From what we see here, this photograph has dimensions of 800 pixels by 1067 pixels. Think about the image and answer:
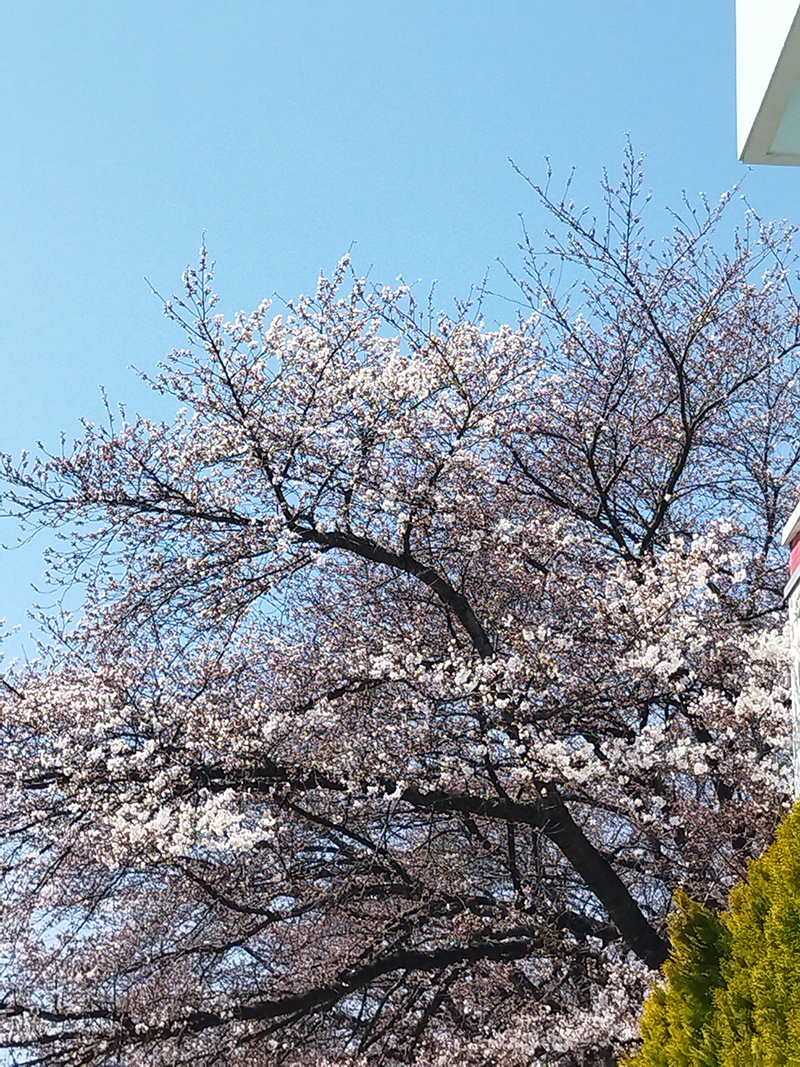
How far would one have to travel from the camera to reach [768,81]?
589 cm

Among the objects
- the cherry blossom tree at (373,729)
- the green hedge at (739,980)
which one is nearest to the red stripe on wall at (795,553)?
the cherry blossom tree at (373,729)

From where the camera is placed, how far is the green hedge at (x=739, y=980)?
3.04m

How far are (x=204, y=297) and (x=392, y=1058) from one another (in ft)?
19.4

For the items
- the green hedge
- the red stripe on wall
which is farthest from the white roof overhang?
the green hedge

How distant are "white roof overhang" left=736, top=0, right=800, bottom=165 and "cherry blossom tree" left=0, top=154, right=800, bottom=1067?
2577 millimetres

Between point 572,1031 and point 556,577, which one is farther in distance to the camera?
point 556,577

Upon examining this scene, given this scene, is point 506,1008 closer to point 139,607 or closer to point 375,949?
point 375,949

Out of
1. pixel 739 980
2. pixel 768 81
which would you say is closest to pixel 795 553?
pixel 768 81

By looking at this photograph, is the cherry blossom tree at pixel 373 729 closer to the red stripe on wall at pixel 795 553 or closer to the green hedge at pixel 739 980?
the red stripe on wall at pixel 795 553

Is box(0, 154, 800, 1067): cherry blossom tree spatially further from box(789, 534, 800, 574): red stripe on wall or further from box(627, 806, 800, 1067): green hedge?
box(627, 806, 800, 1067): green hedge

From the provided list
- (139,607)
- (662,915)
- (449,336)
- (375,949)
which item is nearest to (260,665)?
(139,607)

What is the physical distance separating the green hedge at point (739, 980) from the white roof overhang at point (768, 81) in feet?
12.9

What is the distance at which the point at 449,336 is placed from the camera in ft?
27.8

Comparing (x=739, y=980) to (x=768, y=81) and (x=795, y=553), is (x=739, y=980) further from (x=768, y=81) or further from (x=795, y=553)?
(x=768, y=81)
